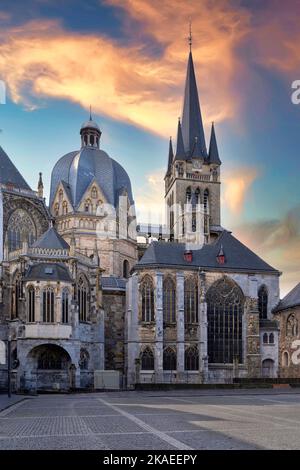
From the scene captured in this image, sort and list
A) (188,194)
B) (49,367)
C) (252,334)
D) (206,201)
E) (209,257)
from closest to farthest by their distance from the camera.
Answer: (49,367), (252,334), (209,257), (188,194), (206,201)

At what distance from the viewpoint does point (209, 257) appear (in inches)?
2501

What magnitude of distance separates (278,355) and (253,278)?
7.88 metres

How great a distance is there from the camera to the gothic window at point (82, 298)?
183 feet

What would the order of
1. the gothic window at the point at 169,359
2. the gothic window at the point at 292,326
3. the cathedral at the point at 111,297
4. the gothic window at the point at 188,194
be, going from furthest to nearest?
1. the gothic window at the point at 188,194
2. the gothic window at the point at 292,326
3. the gothic window at the point at 169,359
4. the cathedral at the point at 111,297

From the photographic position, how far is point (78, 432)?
17625 millimetres

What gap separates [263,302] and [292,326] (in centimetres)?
446

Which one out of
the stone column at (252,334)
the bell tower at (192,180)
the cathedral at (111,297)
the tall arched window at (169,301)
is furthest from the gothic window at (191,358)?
the bell tower at (192,180)

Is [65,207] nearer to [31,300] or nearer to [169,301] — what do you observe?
[169,301]

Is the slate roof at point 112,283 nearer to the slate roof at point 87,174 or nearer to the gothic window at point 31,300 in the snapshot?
the slate roof at point 87,174

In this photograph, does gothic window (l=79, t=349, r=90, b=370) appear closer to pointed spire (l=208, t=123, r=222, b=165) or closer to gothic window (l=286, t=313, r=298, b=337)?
gothic window (l=286, t=313, r=298, b=337)

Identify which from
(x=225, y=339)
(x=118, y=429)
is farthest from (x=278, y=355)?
(x=118, y=429)

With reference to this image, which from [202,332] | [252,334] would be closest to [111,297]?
[202,332]

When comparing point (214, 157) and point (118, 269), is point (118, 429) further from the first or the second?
point (214, 157)

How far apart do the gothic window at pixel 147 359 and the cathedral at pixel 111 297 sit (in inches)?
3.6
